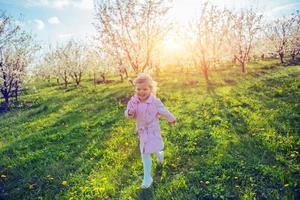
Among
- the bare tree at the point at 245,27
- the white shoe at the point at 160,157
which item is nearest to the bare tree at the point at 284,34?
the bare tree at the point at 245,27

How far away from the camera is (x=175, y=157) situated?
747 centimetres

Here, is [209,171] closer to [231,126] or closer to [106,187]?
[106,187]

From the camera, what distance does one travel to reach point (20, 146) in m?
10.0

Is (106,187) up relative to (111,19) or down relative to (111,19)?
down

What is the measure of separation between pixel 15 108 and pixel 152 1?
38.1 ft

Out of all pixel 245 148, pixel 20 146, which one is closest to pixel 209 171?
pixel 245 148

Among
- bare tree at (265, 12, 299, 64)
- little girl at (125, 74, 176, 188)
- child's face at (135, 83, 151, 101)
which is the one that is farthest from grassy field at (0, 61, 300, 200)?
bare tree at (265, 12, 299, 64)

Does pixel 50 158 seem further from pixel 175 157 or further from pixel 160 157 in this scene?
pixel 175 157

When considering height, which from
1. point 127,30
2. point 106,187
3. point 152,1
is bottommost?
point 106,187

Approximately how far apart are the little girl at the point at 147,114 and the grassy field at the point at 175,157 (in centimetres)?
77

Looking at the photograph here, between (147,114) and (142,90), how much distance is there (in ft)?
1.65

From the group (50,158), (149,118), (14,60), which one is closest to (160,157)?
(149,118)

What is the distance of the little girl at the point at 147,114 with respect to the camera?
19.2ft

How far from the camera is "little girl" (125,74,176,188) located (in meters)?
5.85
